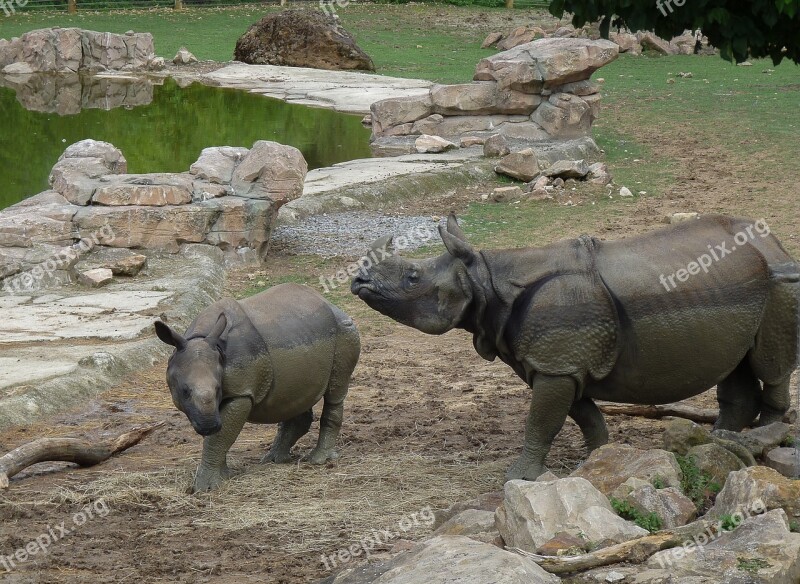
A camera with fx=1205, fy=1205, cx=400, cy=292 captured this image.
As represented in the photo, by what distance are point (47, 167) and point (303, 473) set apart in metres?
13.6

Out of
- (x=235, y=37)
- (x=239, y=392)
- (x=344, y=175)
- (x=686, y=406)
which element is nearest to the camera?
(x=239, y=392)

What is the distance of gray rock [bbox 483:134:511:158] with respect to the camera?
19.3 m

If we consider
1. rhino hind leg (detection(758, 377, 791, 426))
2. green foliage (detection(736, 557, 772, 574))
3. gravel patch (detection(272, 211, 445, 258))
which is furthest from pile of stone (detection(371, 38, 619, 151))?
green foliage (detection(736, 557, 772, 574))

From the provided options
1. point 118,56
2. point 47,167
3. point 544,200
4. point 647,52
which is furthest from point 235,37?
point 544,200

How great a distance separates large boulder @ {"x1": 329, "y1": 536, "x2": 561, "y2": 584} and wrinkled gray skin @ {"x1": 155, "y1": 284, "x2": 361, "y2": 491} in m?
2.03

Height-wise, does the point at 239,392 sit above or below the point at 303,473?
above

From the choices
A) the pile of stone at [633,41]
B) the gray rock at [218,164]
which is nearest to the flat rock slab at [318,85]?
the pile of stone at [633,41]

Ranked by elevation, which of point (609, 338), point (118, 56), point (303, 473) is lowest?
point (118, 56)

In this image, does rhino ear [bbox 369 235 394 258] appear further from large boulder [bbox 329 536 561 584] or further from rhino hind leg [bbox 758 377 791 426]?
rhino hind leg [bbox 758 377 791 426]

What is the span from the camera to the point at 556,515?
5.53 metres

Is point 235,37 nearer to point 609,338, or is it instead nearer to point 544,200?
point 544,200

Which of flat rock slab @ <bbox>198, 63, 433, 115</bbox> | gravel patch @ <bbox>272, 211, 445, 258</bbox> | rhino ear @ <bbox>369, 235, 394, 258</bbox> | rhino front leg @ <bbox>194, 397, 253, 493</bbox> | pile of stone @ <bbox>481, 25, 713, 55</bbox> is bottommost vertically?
flat rock slab @ <bbox>198, 63, 433, 115</bbox>

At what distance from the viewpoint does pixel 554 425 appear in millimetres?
6957

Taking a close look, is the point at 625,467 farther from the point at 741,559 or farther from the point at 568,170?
the point at 568,170
